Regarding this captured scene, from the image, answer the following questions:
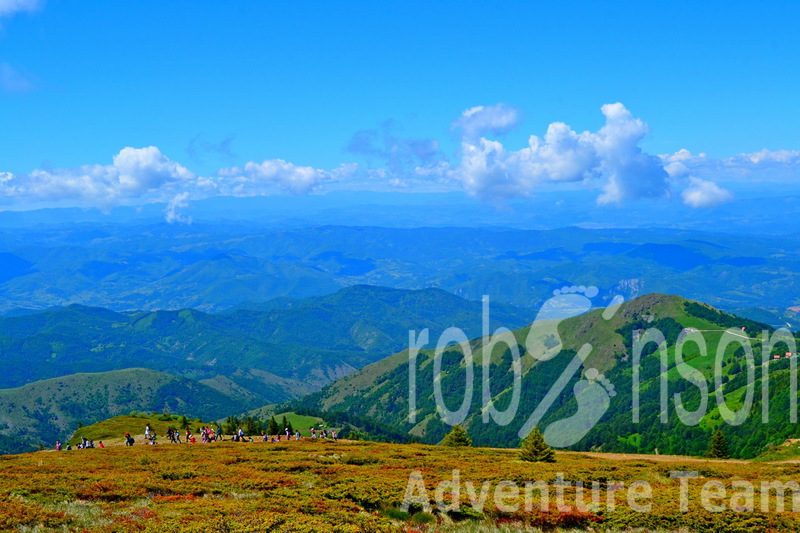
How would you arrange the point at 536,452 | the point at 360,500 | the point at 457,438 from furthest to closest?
1. the point at 457,438
2. the point at 536,452
3. the point at 360,500

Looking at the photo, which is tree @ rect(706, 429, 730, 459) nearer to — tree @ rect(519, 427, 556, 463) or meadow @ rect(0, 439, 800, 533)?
tree @ rect(519, 427, 556, 463)

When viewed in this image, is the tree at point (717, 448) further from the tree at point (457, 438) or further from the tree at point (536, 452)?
the tree at point (536, 452)

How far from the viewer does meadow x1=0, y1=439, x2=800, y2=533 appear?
2419 cm

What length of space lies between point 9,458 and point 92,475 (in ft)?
82.2

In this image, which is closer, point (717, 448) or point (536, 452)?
point (536, 452)

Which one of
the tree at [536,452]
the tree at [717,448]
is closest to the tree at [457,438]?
the tree at [536,452]

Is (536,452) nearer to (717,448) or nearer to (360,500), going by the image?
(360,500)

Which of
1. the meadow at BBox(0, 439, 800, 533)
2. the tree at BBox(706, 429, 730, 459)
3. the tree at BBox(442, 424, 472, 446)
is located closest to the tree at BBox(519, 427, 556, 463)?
the meadow at BBox(0, 439, 800, 533)

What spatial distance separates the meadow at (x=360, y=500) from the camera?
2419 centimetres

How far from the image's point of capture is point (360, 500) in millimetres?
29312

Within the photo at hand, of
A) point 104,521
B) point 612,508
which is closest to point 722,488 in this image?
point 612,508

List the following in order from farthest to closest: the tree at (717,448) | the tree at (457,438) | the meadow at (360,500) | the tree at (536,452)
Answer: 1. the tree at (457,438)
2. the tree at (717,448)
3. the tree at (536,452)
4. the meadow at (360,500)

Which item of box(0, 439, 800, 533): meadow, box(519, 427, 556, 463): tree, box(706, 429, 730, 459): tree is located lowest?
box(706, 429, 730, 459): tree

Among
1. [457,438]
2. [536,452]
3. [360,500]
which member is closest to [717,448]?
[457,438]
